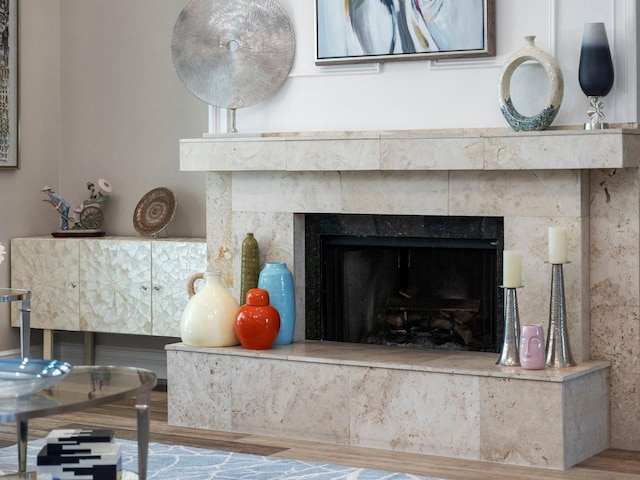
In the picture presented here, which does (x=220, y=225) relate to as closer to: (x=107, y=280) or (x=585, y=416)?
(x=107, y=280)

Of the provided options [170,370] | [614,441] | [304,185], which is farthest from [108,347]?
[614,441]

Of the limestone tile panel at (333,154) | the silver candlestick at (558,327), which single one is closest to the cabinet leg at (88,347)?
the limestone tile panel at (333,154)

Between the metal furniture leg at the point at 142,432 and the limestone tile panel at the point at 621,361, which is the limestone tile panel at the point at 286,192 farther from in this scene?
the metal furniture leg at the point at 142,432

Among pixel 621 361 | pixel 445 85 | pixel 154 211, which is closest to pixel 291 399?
pixel 621 361

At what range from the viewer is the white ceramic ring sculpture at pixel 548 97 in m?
4.24

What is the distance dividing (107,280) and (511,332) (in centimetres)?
220

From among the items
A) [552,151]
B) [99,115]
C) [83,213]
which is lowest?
[83,213]

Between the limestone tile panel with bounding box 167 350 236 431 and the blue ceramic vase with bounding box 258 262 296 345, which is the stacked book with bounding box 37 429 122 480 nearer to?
the limestone tile panel with bounding box 167 350 236 431

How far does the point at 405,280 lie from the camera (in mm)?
4910

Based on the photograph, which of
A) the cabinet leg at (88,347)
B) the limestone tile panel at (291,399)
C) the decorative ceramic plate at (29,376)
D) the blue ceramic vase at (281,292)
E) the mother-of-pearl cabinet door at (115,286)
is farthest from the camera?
the cabinet leg at (88,347)

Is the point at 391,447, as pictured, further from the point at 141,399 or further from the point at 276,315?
the point at 141,399

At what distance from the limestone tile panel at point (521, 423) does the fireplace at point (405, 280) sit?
0.56 metres

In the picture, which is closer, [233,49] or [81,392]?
[81,392]

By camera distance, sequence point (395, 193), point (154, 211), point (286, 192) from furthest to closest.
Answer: point (154, 211) → point (286, 192) → point (395, 193)
